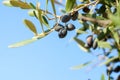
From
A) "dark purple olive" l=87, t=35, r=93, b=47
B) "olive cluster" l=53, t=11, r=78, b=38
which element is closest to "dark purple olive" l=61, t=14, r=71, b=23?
"olive cluster" l=53, t=11, r=78, b=38

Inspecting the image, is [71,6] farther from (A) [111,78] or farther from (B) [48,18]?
(A) [111,78]

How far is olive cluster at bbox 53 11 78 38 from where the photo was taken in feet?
4.14

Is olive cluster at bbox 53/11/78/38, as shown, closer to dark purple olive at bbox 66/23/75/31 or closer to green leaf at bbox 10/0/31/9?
dark purple olive at bbox 66/23/75/31

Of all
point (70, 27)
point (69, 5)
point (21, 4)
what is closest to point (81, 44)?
point (70, 27)

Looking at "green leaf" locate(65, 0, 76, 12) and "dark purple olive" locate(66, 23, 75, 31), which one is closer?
"green leaf" locate(65, 0, 76, 12)

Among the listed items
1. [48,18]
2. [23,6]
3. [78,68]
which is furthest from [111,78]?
[23,6]

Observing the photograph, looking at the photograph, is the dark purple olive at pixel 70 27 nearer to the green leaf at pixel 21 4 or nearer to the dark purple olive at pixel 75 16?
the dark purple olive at pixel 75 16

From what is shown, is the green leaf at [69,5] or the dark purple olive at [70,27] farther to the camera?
the dark purple olive at [70,27]

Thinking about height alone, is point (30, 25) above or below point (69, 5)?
below

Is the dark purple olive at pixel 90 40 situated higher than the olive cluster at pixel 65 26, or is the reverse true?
the olive cluster at pixel 65 26

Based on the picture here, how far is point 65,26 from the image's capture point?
1367 mm

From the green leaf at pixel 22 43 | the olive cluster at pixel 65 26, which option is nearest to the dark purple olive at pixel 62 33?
the olive cluster at pixel 65 26

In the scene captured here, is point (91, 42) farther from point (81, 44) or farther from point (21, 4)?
point (21, 4)

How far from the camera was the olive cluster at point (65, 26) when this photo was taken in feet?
4.14
